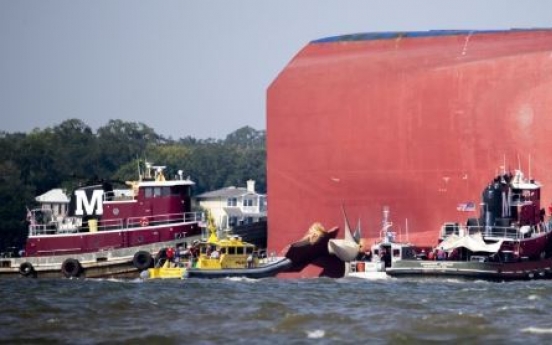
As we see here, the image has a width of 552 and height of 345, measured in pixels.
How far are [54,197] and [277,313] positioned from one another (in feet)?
186

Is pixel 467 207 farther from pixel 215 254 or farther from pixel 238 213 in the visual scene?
pixel 238 213

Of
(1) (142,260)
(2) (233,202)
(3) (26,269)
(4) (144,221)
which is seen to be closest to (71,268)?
(3) (26,269)

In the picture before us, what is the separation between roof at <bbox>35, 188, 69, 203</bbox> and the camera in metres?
90.2

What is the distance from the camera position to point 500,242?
50344mm

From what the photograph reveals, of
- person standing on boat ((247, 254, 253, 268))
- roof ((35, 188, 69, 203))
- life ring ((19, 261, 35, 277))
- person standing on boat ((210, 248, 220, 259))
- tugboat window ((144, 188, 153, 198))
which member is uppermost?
roof ((35, 188, 69, 203))

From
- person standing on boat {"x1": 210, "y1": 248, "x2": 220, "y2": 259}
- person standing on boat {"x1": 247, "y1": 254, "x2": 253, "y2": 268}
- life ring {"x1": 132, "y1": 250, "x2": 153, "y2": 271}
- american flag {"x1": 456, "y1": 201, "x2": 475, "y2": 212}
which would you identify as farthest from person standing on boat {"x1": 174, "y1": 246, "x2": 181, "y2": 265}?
american flag {"x1": 456, "y1": 201, "x2": 475, "y2": 212}

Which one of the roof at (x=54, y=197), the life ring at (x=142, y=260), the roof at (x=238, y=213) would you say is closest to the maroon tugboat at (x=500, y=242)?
the life ring at (x=142, y=260)

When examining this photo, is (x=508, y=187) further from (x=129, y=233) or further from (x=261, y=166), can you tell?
(x=261, y=166)

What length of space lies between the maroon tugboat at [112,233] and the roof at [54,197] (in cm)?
3188

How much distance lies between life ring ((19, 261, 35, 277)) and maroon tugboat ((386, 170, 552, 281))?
42.2ft

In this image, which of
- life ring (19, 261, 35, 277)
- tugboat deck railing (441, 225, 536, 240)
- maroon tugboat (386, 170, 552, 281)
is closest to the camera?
maroon tugboat (386, 170, 552, 281)

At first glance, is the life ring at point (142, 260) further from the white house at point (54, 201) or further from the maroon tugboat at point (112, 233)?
the white house at point (54, 201)

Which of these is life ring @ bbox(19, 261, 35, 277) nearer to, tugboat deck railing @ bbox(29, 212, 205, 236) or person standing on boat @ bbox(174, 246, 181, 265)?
tugboat deck railing @ bbox(29, 212, 205, 236)

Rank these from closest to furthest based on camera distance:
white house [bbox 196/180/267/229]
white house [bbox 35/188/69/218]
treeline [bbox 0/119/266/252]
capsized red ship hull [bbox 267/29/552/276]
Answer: capsized red ship hull [bbox 267/29/552/276]
treeline [bbox 0/119/266/252]
white house [bbox 35/188/69/218]
white house [bbox 196/180/267/229]
